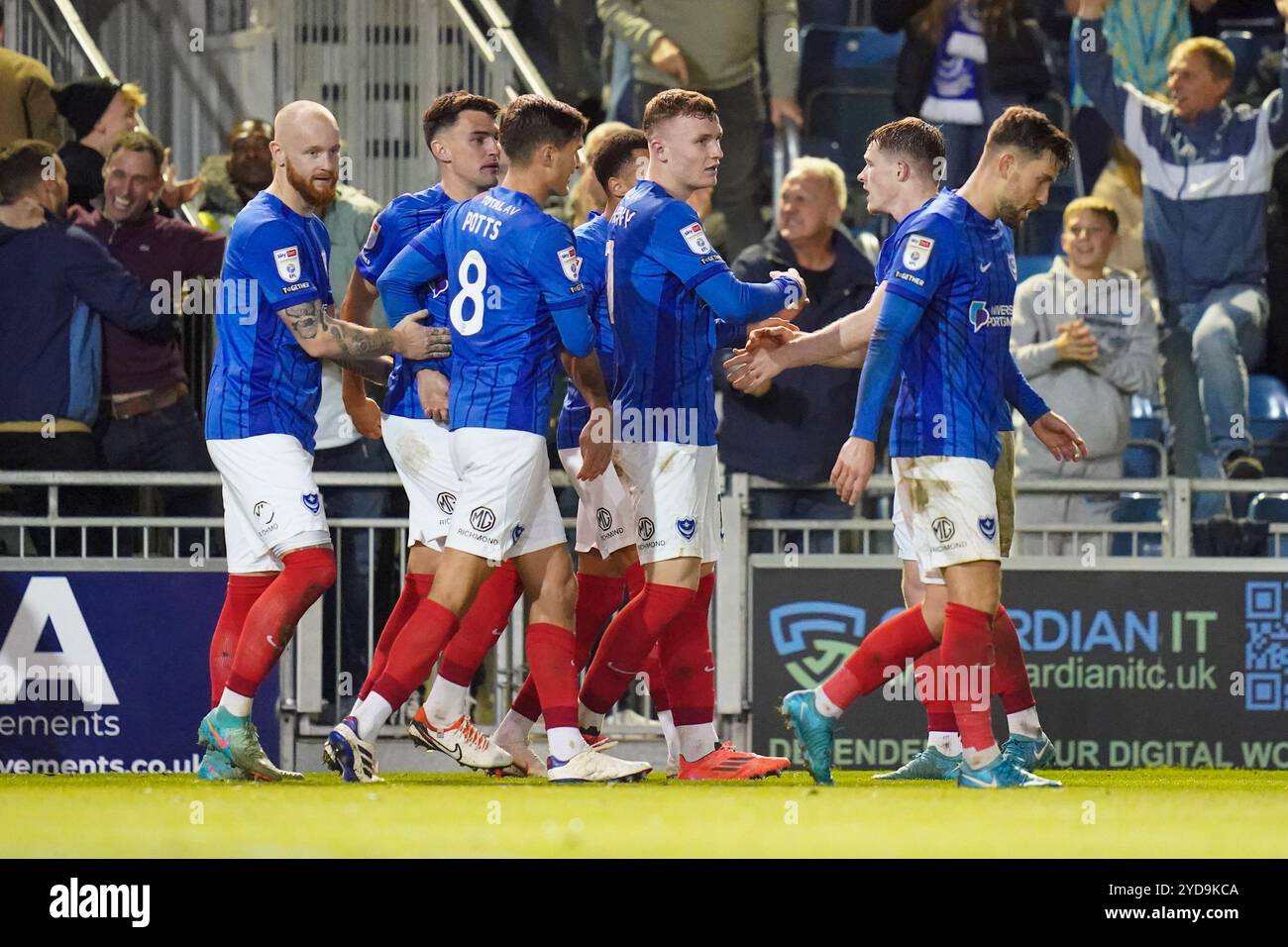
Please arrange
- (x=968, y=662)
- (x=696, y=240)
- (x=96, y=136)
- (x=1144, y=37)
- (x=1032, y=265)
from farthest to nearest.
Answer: (x=1032, y=265) → (x=1144, y=37) → (x=96, y=136) → (x=696, y=240) → (x=968, y=662)

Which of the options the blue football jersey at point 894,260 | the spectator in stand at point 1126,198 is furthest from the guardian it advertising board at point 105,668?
the spectator in stand at point 1126,198

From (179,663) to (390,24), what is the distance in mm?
4023

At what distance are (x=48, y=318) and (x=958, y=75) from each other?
485 cm

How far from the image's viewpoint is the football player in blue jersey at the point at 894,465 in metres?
7.23

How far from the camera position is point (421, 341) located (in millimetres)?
7148

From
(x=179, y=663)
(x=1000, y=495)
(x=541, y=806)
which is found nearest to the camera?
(x=541, y=806)

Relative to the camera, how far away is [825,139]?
11.8 meters

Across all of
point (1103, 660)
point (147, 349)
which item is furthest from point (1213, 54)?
point (147, 349)

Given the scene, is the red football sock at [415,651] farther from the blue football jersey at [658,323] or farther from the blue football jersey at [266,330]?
the blue football jersey at [658,323]

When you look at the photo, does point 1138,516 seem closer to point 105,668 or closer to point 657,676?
point 657,676

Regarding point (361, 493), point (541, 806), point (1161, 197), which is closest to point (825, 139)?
point (1161, 197)

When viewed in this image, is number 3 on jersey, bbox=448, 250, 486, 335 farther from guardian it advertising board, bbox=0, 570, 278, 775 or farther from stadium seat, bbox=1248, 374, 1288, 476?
stadium seat, bbox=1248, 374, 1288, 476

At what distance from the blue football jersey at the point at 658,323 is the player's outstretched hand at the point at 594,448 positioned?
22 centimetres

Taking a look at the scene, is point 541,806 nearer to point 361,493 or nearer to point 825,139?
point 361,493
